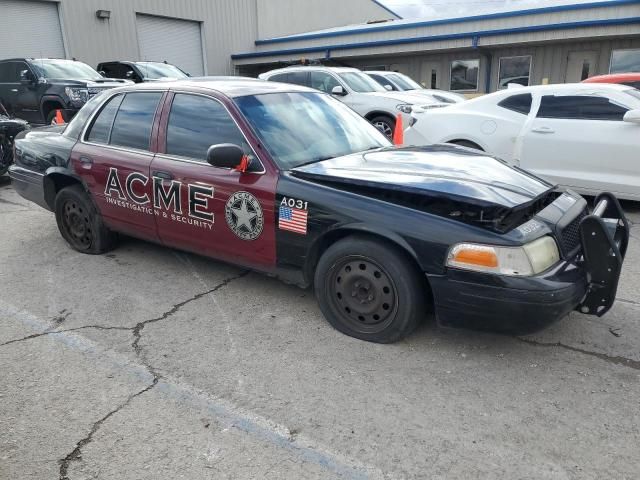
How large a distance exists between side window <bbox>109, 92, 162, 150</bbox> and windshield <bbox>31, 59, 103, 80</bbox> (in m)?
8.11

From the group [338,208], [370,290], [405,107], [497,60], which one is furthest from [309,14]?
[370,290]

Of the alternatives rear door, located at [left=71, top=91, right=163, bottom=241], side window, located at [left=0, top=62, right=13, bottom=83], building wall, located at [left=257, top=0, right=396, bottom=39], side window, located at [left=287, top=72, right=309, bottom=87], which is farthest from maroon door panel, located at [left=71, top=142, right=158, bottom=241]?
building wall, located at [left=257, top=0, right=396, bottom=39]

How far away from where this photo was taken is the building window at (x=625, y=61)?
49.0 ft

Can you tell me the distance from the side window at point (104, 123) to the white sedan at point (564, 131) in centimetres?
428

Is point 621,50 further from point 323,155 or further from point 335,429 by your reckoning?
point 335,429

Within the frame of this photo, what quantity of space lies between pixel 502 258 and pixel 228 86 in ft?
8.24

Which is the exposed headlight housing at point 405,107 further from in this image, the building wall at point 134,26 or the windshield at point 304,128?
the building wall at point 134,26

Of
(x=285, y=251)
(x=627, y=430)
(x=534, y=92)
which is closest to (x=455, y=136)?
(x=534, y=92)

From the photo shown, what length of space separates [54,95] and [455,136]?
27.8 feet

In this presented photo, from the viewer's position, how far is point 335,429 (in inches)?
103

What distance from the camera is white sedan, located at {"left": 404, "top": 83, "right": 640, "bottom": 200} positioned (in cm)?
595

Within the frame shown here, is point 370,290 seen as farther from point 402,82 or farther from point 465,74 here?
point 465,74

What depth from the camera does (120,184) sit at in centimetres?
443

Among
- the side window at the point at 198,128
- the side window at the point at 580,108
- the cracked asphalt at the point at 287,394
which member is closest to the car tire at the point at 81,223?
the cracked asphalt at the point at 287,394
